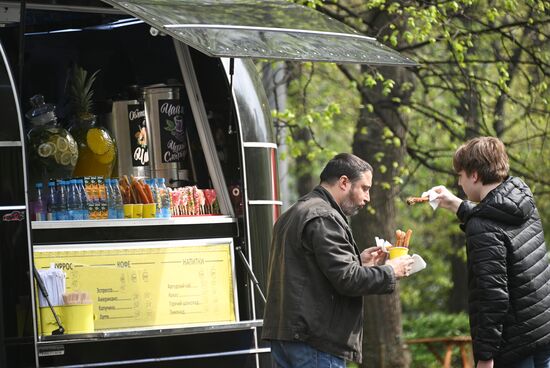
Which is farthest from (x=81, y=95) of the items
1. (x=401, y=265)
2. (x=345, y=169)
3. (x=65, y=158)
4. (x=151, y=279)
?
(x=401, y=265)

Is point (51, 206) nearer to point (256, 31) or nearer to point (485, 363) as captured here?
point (256, 31)

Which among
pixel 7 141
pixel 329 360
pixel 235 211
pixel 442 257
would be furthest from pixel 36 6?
pixel 442 257

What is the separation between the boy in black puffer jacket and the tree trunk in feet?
21.6

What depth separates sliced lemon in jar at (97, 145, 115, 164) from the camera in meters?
7.29

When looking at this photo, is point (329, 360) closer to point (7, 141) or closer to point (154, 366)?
point (154, 366)

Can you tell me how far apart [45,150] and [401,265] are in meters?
2.35

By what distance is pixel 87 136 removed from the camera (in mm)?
7273

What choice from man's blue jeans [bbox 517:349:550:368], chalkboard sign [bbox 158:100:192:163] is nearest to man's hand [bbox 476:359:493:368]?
man's blue jeans [bbox 517:349:550:368]

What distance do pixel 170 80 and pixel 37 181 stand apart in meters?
1.13

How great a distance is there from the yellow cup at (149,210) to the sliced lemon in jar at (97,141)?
1.76 feet

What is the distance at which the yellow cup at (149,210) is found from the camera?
696 centimetres

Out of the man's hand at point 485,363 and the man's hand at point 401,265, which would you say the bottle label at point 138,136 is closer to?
the man's hand at point 401,265

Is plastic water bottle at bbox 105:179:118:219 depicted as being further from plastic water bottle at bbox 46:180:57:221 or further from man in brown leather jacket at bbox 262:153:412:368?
man in brown leather jacket at bbox 262:153:412:368

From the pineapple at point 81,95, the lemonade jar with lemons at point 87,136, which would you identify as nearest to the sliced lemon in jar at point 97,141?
the lemonade jar with lemons at point 87,136
